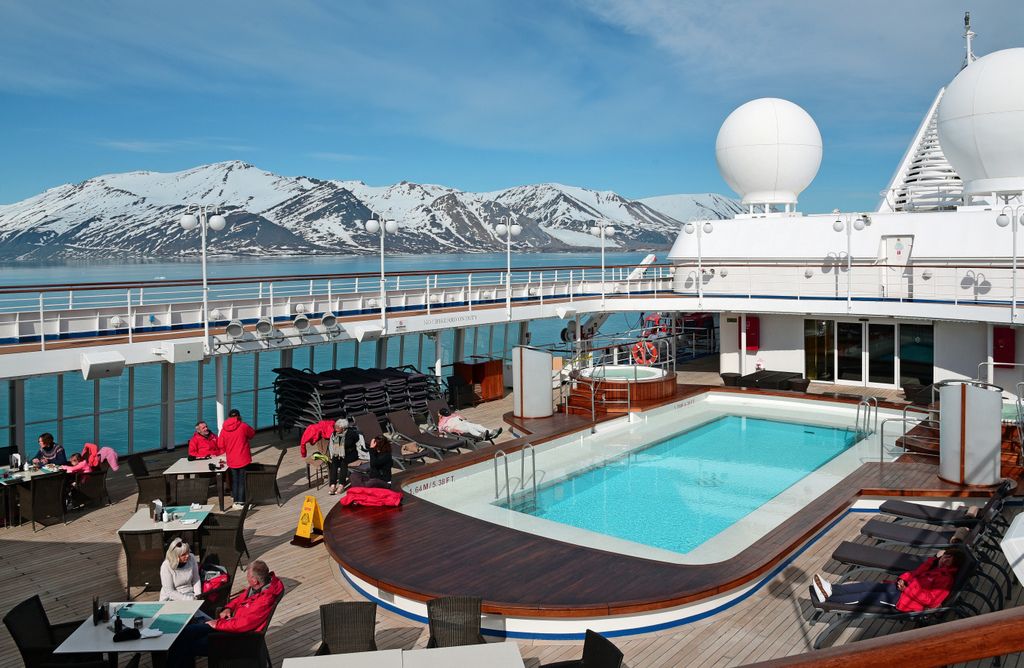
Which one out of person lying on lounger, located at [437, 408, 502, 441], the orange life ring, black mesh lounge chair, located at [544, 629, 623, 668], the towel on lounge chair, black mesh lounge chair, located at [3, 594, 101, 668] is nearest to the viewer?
black mesh lounge chair, located at [544, 629, 623, 668]

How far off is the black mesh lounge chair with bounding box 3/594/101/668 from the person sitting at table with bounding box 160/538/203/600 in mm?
716

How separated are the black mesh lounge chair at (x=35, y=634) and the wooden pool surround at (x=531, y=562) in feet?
8.39

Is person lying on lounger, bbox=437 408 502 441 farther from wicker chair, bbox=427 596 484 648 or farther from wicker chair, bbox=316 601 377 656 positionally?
wicker chair, bbox=316 601 377 656

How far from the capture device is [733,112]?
881 inches

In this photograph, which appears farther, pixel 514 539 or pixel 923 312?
pixel 923 312

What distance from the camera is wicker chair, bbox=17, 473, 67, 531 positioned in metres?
9.72

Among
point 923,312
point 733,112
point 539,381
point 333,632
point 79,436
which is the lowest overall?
point 79,436

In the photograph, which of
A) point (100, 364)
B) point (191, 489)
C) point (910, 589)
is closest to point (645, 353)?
point (100, 364)

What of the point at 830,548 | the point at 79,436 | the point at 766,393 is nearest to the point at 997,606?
A: the point at 830,548

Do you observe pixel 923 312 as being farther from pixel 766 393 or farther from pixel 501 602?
pixel 501 602

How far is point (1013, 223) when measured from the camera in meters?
15.7

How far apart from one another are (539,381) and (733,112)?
11557mm

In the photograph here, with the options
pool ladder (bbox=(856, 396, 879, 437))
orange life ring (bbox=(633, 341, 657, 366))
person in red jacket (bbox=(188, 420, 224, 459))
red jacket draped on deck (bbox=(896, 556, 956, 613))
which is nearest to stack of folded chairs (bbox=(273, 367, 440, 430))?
person in red jacket (bbox=(188, 420, 224, 459))

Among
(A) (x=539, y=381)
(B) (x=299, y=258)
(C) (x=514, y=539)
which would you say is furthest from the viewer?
(B) (x=299, y=258)
